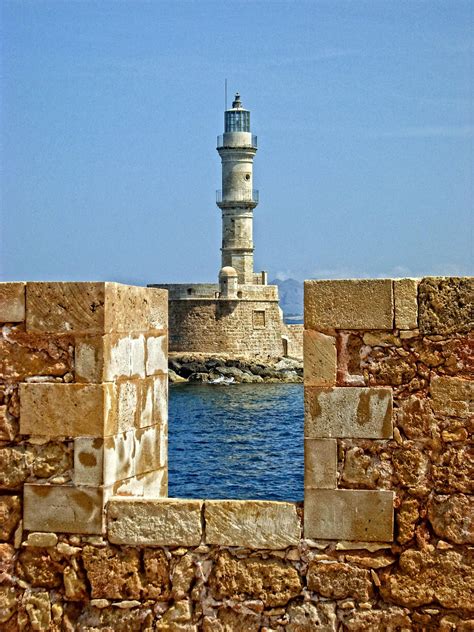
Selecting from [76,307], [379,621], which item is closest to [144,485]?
[76,307]

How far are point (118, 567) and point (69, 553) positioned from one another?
23cm

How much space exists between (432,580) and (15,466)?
189 centimetres

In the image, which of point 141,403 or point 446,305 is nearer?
point 446,305

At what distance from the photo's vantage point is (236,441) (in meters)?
37.4

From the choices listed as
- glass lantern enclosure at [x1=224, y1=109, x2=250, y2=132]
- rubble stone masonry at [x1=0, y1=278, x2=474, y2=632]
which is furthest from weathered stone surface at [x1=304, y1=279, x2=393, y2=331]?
glass lantern enclosure at [x1=224, y1=109, x2=250, y2=132]

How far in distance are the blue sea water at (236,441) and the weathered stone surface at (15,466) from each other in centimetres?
1949

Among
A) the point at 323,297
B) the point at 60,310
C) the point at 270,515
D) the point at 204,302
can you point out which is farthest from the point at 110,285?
the point at 204,302

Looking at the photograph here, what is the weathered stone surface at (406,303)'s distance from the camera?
4.36 m

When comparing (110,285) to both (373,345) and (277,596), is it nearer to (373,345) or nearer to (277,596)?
(373,345)

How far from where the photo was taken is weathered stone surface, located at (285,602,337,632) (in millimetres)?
4359

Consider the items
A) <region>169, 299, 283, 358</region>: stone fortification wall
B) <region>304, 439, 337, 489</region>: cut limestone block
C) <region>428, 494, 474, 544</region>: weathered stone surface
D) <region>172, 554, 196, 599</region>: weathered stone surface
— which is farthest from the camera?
<region>169, 299, 283, 358</region>: stone fortification wall

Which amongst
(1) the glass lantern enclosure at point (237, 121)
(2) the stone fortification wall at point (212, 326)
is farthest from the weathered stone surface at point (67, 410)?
(1) the glass lantern enclosure at point (237, 121)

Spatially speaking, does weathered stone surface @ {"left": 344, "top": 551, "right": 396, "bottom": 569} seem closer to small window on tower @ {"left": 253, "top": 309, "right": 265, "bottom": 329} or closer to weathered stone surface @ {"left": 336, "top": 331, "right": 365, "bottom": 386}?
weathered stone surface @ {"left": 336, "top": 331, "right": 365, "bottom": 386}

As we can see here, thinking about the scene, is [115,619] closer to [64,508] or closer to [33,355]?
[64,508]
